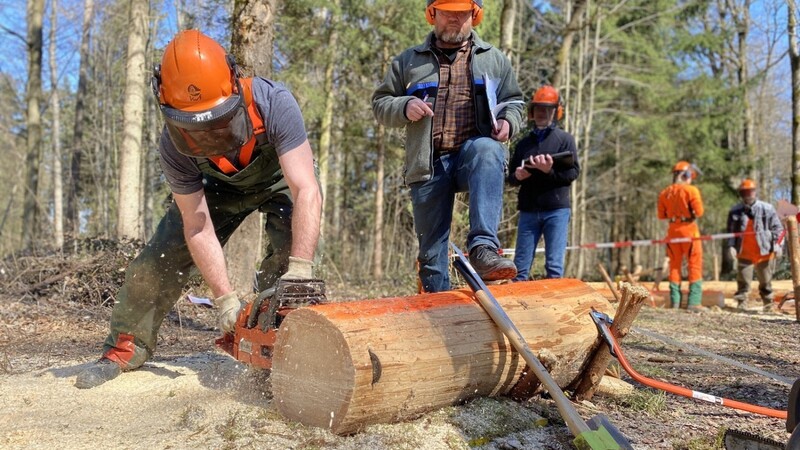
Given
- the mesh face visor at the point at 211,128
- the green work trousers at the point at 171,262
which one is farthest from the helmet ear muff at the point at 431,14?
the mesh face visor at the point at 211,128

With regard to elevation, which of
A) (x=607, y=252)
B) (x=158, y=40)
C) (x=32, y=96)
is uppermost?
(x=158, y=40)

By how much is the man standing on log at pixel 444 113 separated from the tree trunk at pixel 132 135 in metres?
7.61

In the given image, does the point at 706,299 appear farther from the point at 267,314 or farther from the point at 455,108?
the point at 267,314

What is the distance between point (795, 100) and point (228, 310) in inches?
387

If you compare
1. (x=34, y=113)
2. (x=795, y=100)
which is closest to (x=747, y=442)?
(x=795, y=100)

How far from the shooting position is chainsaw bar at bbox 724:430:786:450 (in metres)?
2.49

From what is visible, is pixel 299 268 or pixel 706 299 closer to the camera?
pixel 299 268

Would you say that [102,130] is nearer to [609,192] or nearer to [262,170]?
[609,192]

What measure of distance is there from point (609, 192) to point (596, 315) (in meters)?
21.1

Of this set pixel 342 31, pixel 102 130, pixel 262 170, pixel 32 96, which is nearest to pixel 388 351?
pixel 262 170

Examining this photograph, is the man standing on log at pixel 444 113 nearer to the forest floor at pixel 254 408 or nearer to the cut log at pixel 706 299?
the forest floor at pixel 254 408

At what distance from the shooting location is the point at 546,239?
19.3 feet

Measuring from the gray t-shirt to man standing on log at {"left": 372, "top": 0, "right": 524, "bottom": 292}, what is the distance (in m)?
0.77

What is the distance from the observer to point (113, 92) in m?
25.0
